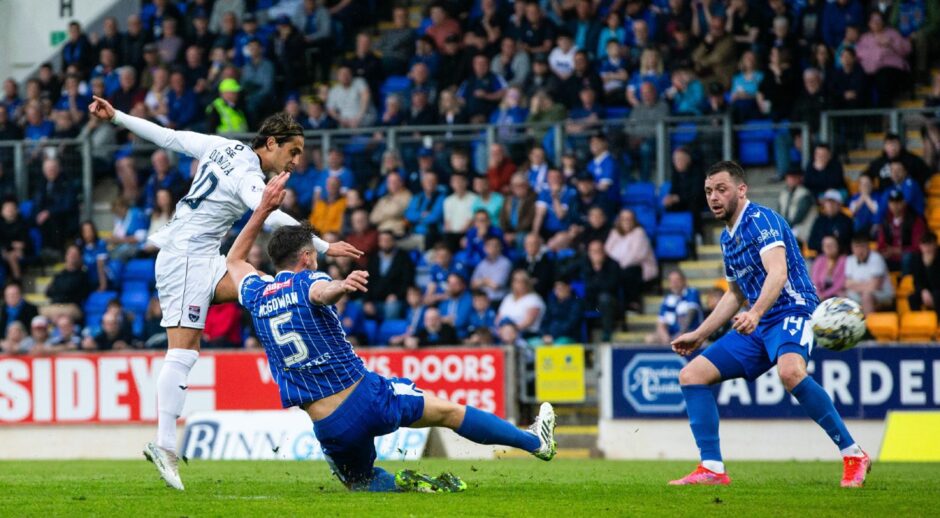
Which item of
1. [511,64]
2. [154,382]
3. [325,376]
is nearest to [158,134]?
[325,376]

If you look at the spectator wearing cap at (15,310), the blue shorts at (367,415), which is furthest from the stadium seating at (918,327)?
the spectator wearing cap at (15,310)

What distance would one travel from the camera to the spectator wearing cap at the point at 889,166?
63.0 ft

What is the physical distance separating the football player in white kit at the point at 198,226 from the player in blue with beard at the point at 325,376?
1.11m

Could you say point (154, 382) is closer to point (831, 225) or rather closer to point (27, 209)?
point (27, 209)

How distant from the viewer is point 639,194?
68.4 feet

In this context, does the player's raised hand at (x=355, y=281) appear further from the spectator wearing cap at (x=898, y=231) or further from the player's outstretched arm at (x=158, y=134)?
the spectator wearing cap at (x=898, y=231)

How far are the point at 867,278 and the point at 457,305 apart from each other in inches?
204

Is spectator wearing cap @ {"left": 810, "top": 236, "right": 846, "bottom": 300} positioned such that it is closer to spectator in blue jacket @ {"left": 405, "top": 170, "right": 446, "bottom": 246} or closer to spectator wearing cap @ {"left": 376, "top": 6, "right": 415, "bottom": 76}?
spectator in blue jacket @ {"left": 405, "top": 170, "right": 446, "bottom": 246}

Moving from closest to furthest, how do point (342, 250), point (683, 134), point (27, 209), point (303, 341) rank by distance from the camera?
point (303, 341)
point (342, 250)
point (683, 134)
point (27, 209)

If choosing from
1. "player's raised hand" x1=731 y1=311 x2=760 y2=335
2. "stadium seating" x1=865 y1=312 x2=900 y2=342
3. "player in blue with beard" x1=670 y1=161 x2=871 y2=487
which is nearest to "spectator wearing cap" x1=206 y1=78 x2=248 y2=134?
"stadium seating" x1=865 y1=312 x2=900 y2=342

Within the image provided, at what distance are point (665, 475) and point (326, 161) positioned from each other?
10924mm

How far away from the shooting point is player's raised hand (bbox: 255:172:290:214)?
967 centimetres

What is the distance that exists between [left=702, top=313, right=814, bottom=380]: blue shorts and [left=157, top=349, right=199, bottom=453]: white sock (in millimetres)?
3669

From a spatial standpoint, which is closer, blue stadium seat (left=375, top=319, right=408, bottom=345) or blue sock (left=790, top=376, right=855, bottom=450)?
blue sock (left=790, top=376, right=855, bottom=450)
